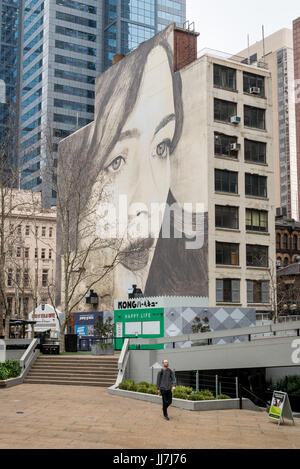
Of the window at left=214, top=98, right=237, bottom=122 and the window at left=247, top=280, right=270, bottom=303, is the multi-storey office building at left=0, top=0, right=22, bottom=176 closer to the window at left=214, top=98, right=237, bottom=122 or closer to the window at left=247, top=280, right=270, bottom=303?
the window at left=214, top=98, right=237, bottom=122

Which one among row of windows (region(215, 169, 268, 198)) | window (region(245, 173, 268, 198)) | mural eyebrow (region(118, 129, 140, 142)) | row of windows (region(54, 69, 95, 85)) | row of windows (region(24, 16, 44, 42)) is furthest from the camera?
row of windows (region(24, 16, 44, 42))

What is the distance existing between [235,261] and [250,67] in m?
18.8

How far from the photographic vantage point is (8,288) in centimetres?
9525

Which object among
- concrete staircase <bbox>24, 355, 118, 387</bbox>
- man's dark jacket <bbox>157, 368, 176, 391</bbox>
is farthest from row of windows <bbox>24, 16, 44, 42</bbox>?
man's dark jacket <bbox>157, 368, 176, 391</bbox>

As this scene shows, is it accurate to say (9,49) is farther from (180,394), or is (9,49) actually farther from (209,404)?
(209,404)

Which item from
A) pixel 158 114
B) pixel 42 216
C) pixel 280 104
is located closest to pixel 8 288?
pixel 42 216

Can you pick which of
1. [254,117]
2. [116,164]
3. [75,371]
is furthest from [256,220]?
[75,371]

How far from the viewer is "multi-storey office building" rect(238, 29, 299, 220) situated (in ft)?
556

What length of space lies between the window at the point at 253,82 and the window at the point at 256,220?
11.6 m

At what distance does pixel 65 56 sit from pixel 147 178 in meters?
91.8

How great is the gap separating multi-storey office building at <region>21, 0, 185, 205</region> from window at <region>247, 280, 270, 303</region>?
255 ft

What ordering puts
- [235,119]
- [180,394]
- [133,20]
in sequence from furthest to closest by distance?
[133,20]
[235,119]
[180,394]

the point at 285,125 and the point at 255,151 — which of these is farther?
the point at 285,125

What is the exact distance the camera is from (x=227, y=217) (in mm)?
53469
